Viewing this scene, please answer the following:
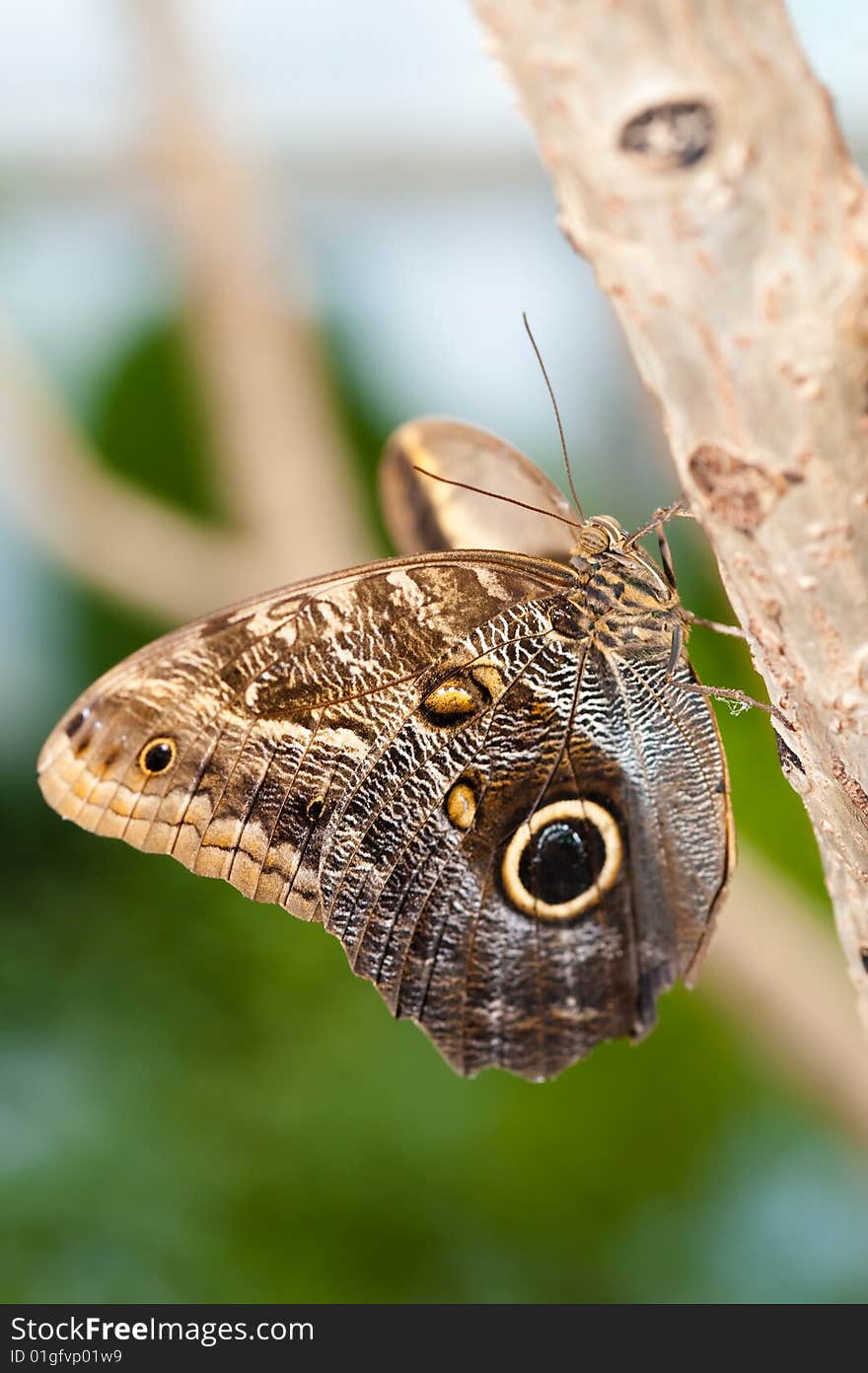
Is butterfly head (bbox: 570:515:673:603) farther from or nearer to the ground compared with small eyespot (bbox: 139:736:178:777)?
farther from the ground

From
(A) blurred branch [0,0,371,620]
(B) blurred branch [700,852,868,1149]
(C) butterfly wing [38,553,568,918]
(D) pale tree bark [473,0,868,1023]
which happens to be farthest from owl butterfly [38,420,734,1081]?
(A) blurred branch [0,0,371,620]

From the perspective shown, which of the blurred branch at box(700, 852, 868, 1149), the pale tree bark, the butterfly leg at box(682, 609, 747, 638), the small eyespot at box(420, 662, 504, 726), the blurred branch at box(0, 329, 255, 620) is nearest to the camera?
the pale tree bark

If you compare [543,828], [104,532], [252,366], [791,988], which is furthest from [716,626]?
[252,366]

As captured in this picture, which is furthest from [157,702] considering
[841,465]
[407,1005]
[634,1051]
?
[634,1051]

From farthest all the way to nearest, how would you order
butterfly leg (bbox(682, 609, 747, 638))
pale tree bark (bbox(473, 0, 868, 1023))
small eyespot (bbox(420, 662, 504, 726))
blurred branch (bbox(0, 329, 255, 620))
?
blurred branch (bbox(0, 329, 255, 620)), small eyespot (bbox(420, 662, 504, 726)), butterfly leg (bbox(682, 609, 747, 638)), pale tree bark (bbox(473, 0, 868, 1023))

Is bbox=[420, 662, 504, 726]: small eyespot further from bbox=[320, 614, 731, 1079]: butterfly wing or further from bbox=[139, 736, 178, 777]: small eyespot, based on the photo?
bbox=[139, 736, 178, 777]: small eyespot

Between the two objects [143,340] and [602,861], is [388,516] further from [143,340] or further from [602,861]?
[143,340]

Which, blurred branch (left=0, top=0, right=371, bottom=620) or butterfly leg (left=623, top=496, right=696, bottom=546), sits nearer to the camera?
butterfly leg (left=623, top=496, right=696, bottom=546)

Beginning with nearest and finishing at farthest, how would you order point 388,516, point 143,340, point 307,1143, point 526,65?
point 526,65, point 388,516, point 307,1143, point 143,340
